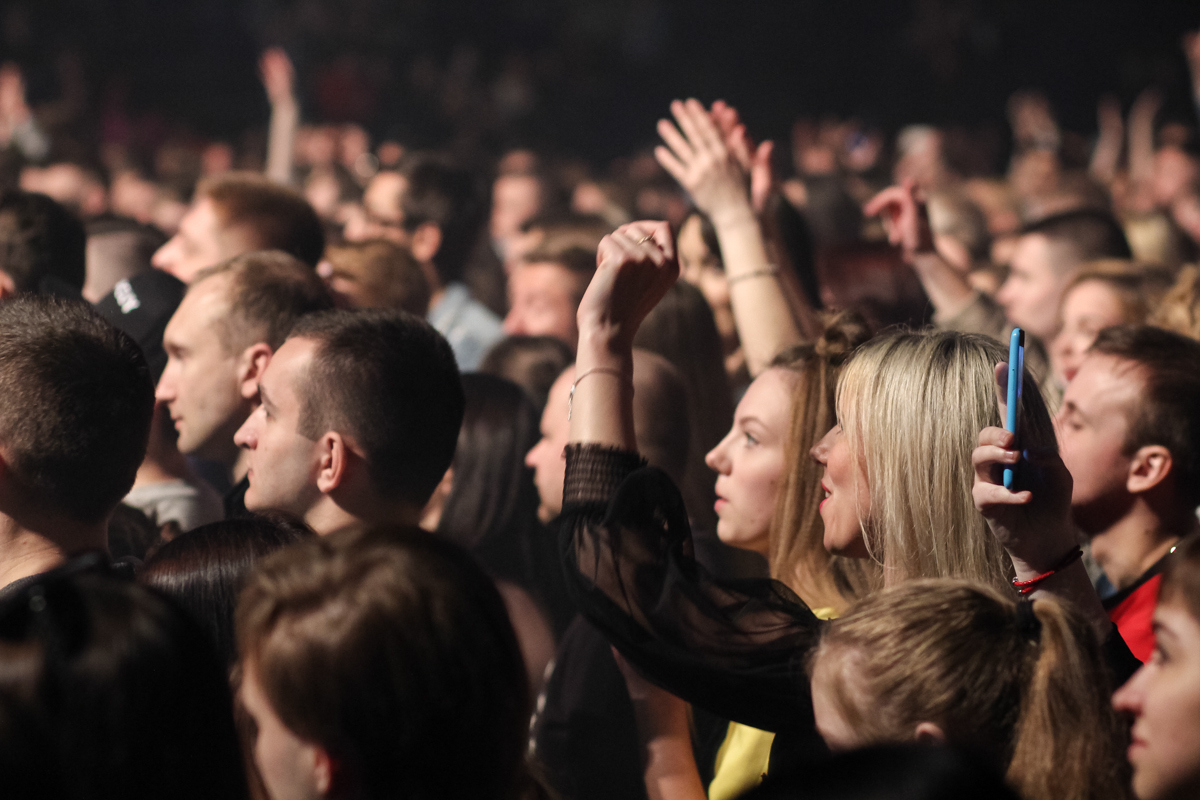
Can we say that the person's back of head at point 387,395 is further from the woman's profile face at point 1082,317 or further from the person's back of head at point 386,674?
the woman's profile face at point 1082,317

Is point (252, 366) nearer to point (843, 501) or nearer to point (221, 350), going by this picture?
point (221, 350)

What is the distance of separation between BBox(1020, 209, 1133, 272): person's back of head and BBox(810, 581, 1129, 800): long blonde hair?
145 inches

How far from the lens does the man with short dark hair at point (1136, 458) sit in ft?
8.36

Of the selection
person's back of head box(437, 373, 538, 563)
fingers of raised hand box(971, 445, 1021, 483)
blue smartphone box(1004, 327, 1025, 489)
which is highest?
blue smartphone box(1004, 327, 1025, 489)

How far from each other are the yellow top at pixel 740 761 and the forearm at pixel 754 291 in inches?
44.8

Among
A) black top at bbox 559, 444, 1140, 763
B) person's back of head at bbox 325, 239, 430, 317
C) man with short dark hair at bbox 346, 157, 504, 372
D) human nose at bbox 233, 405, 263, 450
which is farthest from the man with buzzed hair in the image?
man with short dark hair at bbox 346, 157, 504, 372

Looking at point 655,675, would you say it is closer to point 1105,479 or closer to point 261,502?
point 261,502

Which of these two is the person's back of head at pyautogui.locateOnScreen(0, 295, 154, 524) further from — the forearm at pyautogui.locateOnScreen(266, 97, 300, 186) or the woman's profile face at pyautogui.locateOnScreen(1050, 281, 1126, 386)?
the forearm at pyautogui.locateOnScreen(266, 97, 300, 186)

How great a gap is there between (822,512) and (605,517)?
1.77 feet

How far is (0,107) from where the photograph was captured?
9.16 m

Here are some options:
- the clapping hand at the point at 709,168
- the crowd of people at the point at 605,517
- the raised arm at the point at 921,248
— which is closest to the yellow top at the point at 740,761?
the crowd of people at the point at 605,517

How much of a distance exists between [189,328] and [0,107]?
289 inches

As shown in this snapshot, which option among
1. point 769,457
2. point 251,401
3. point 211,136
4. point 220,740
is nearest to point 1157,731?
point 220,740

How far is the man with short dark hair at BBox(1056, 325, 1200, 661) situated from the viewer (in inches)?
100
